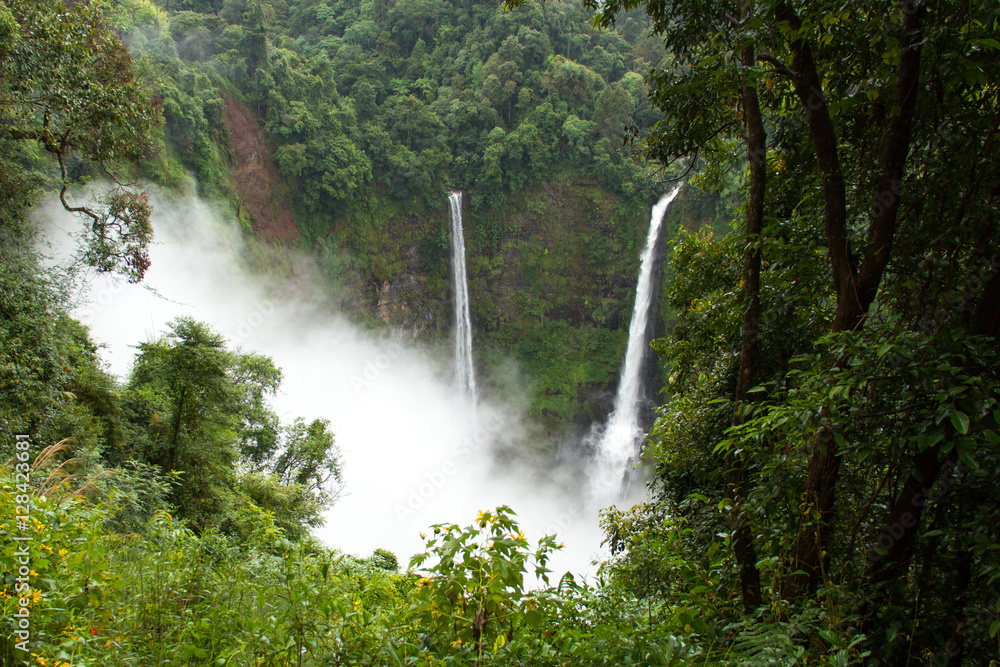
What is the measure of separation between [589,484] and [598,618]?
21.1 metres

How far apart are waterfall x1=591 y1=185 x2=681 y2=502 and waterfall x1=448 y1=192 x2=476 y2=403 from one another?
235 inches

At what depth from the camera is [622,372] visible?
76.5 ft

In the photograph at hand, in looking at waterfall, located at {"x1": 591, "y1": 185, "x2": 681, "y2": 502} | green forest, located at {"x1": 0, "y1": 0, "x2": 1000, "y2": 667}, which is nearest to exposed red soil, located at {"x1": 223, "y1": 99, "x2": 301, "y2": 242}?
green forest, located at {"x1": 0, "y1": 0, "x2": 1000, "y2": 667}

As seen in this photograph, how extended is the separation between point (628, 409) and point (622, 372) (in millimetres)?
1734

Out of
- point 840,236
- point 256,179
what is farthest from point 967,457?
point 256,179

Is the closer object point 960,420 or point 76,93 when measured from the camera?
point 960,420

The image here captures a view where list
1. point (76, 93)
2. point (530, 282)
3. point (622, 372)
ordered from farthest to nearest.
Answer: point (530, 282) → point (622, 372) → point (76, 93)

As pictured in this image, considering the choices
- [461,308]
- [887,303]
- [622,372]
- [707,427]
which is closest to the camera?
[887,303]

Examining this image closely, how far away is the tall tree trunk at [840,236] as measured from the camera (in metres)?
2.31

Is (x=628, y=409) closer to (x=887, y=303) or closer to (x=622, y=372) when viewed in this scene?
(x=622, y=372)

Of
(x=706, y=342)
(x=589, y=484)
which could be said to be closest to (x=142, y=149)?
(x=706, y=342)

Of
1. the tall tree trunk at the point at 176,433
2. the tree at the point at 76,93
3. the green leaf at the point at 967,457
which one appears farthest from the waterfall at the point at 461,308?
the green leaf at the point at 967,457

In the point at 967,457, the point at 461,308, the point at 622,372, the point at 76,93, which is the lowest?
the point at 967,457

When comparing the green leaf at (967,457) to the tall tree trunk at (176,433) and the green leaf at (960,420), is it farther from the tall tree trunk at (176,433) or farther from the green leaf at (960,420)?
the tall tree trunk at (176,433)
